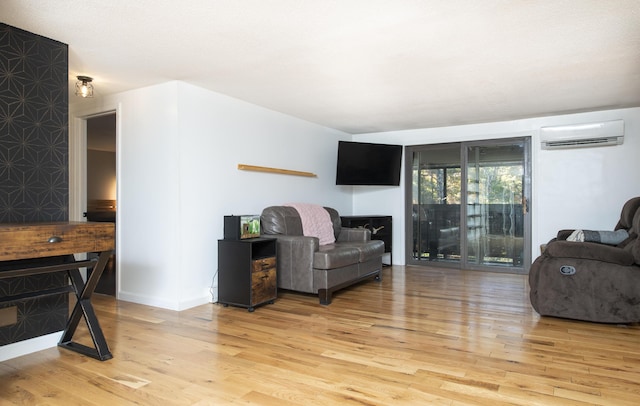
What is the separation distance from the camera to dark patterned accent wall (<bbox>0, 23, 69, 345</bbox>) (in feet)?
8.38

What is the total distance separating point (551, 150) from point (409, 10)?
392 cm

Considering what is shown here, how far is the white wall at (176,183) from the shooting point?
3.78 metres

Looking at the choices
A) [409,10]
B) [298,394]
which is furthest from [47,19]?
[298,394]

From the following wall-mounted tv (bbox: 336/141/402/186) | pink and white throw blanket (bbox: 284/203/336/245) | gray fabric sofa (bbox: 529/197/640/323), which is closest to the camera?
gray fabric sofa (bbox: 529/197/640/323)

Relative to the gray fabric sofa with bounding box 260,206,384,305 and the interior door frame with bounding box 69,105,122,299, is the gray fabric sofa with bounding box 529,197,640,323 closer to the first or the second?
the gray fabric sofa with bounding box 260,206,384,305

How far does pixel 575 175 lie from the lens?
5.19 meters

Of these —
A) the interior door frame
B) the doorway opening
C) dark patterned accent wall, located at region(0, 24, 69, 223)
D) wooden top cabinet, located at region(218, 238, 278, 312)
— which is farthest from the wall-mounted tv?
the doorway opening

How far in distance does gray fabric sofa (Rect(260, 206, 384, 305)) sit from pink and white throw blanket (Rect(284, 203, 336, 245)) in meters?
0.08

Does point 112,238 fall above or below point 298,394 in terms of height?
above

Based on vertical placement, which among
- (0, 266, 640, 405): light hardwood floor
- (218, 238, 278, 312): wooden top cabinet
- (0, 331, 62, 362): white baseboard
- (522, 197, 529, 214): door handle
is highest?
(522, 197, 529, 214): door handle

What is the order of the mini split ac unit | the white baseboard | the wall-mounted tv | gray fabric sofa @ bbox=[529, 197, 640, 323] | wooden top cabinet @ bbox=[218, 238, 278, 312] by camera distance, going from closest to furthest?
the white baseboard < gray fabric sofa @ bbox=[529, 197, 640, 323] < wooden top cabinet @ bbox=[218, 238, 278, 312] < the mini split ac unit < the wall-mounted tv

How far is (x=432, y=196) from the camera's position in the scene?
20.5ft

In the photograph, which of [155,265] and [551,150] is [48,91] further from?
[551,150]

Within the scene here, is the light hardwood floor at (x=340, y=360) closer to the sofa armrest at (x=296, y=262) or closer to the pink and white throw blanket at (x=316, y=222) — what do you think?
the sofa armrest at (x=296, y=262)
